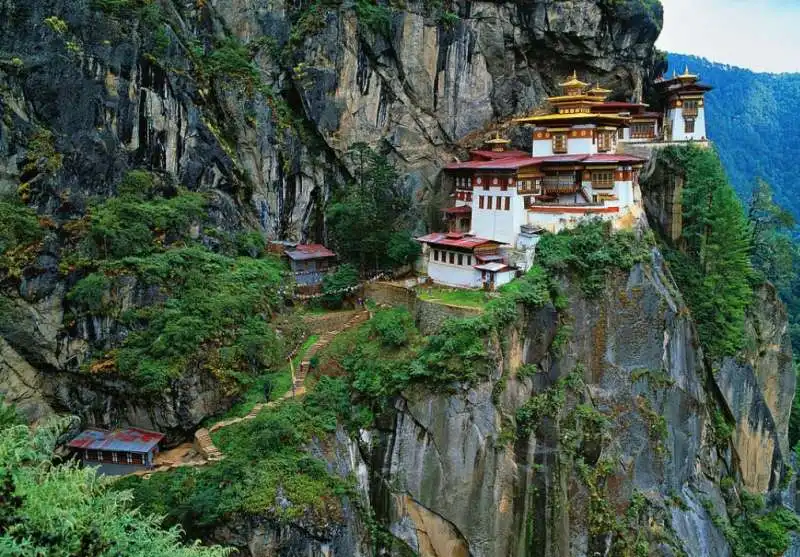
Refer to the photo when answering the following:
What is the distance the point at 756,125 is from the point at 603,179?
7968 cm

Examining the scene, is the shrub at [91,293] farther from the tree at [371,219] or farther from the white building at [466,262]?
the white building at [466,262]

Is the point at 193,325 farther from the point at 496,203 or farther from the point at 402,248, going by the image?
the point at 496,203

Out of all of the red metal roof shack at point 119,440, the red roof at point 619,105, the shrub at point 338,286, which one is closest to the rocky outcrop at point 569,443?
the red metal roof shack at point 119,440

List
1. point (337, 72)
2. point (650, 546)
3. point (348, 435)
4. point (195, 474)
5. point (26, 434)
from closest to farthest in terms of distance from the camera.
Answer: point (26, 434), point (195, 474), point (348, 435), point (650, 546), point (337, 72)

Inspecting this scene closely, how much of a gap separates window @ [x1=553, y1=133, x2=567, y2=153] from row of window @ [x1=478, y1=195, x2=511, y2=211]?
523cm

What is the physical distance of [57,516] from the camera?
28.2 feet

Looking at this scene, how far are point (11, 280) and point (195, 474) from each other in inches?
408

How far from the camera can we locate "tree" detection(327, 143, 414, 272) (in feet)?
105

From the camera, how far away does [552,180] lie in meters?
32.3

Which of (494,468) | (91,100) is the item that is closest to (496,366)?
(494,468)

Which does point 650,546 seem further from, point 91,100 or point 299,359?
Answer: point 91,100

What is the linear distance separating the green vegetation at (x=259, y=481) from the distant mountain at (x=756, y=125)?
74444mm

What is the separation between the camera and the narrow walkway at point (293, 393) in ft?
74.3

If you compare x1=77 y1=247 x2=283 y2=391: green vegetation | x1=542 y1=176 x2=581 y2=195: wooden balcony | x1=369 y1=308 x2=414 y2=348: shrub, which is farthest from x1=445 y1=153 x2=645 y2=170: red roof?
x1=77 y1=247 x2=283 y2=391: green vegetation
